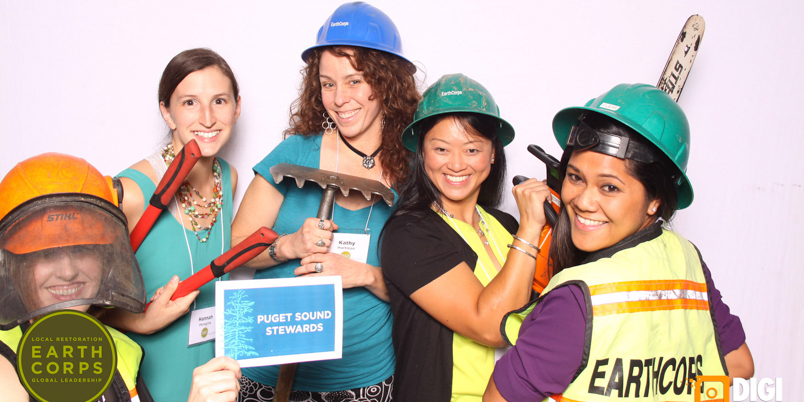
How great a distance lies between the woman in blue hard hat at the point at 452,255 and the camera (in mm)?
1732

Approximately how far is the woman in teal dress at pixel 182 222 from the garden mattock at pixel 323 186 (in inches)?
14.6

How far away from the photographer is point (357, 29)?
2232mm

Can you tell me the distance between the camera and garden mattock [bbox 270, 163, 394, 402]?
193 centimetres

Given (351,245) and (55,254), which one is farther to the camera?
(351,245)

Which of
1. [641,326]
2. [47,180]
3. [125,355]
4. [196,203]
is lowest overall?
[125,355]

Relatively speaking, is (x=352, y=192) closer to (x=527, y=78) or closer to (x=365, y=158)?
(x=365, y=158)

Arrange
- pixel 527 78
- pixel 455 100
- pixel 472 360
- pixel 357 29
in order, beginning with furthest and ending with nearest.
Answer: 1. pixel 527 78
2. pixel 357 29
3. pixel 455 100
4. pixel 472 360

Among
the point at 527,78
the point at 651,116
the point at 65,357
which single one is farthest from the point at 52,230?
the point at 527,78

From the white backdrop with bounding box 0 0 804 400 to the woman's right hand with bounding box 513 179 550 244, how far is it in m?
1.21

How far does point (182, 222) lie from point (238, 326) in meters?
0.70

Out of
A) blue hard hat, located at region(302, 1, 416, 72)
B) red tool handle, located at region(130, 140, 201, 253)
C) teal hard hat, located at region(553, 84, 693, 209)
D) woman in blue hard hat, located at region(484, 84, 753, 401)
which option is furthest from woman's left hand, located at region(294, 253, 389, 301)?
teal hard hat, located at region(553, 84, 693, 209)

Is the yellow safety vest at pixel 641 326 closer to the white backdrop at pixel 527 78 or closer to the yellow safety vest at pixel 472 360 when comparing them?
the yellow safety vest at pixel 472 360

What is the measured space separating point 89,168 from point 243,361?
78 cm

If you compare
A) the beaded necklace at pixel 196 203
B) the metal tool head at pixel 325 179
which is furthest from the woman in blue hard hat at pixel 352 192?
the metal tool head at pixel 325 179
